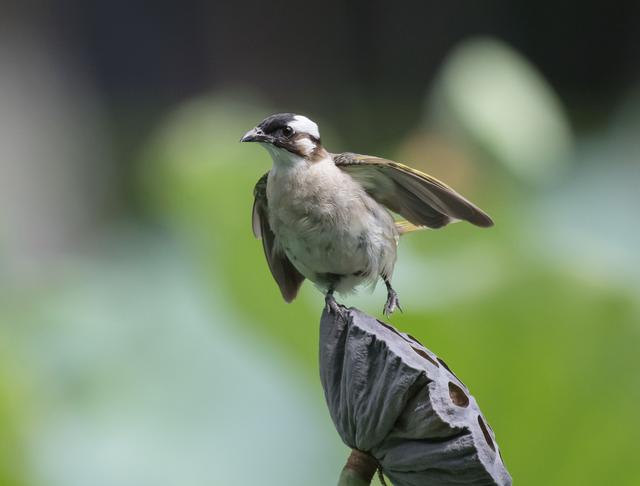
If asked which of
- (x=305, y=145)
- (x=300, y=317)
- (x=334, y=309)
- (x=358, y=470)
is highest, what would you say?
(x=305, y=145)

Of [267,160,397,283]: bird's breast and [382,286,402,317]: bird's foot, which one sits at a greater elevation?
[267,160,397,283]: bird's breast

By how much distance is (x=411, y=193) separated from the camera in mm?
1443

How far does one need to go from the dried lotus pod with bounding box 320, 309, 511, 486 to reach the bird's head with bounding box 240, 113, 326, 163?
57 cm

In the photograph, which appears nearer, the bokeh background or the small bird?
the small bird

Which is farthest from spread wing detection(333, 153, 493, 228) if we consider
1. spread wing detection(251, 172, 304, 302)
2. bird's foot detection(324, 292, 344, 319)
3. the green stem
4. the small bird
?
the green stem

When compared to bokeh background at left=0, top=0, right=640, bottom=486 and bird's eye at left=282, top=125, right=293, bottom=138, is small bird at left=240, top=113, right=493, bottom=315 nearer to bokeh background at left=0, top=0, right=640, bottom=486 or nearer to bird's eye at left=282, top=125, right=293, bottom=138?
bird's eye at left=282, top=125, right=293, bottom=138

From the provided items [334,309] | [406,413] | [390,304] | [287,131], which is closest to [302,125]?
[287,131]

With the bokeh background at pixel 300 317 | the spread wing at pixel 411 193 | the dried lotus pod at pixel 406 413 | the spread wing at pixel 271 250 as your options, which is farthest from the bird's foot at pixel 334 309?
the bokeh background at pixel 300 317

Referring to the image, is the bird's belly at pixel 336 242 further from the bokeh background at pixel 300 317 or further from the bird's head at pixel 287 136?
the bokeh background at pixel 300 317

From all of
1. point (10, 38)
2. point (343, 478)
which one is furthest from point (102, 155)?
point (343, 478)

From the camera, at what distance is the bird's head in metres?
1.53

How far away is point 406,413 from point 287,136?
660 mm

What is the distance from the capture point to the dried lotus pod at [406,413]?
941 mm

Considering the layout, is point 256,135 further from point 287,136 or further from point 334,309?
point 334,309
